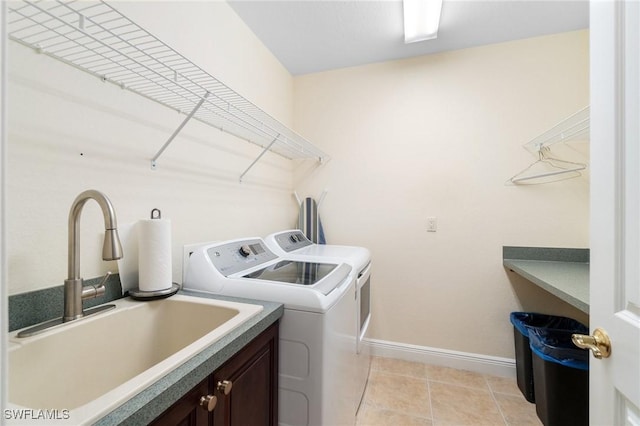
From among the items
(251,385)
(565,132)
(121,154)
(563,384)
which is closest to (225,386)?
(251,385)

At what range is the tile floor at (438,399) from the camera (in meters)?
1.66

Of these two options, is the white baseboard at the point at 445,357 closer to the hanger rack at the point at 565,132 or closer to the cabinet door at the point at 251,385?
the cabinet door at the point at 251,385

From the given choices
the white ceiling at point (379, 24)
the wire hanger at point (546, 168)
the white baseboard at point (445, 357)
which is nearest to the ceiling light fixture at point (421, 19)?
the white ceiling at point (379, 24)

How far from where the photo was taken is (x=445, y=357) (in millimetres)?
2229

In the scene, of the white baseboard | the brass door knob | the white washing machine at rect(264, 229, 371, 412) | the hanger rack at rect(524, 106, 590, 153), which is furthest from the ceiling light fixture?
the white baseboard

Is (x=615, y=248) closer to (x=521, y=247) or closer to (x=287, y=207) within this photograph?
(x=521, y=247)

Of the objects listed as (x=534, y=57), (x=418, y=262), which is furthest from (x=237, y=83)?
(x=534, y=57)

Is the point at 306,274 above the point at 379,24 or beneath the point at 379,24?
beneath

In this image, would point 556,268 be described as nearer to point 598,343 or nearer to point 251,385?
point 598,343

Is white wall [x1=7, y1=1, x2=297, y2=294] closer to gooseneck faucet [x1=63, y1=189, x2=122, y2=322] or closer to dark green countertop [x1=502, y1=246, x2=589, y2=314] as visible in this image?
gooseneck faucet [x1=63, y1=189, x2=122, y2=322]

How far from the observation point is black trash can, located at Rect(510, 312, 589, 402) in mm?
1815

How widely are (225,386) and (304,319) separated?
37 centimetres

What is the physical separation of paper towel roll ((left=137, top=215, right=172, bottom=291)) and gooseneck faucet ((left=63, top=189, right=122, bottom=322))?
0.21 meters

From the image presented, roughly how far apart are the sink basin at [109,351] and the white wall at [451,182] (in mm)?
1630
